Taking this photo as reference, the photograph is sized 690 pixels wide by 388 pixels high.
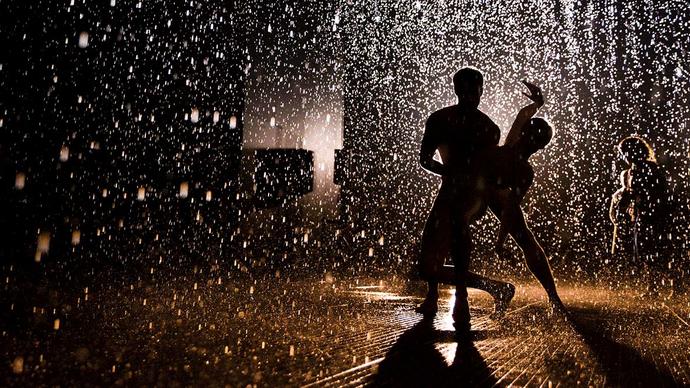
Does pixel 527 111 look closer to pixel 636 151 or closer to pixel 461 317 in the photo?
pixel 461 317

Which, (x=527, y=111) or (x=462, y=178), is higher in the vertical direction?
Result: (x=527, y=111)

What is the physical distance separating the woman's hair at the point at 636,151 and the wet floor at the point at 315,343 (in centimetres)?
186

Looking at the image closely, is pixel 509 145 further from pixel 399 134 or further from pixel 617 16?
pixel 399 134

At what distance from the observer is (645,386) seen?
5.75 feet

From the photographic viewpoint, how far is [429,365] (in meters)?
1.97

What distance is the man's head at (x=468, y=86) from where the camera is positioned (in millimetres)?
3467

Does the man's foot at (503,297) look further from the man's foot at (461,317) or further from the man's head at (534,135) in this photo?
the man's head at (534,135)

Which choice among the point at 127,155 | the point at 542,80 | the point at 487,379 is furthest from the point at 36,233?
the point at 542,80

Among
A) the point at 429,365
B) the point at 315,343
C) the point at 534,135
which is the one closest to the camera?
the point at 429,365

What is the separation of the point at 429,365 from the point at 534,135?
2154 mm

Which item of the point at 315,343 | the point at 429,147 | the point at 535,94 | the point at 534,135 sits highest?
the point at 535,94

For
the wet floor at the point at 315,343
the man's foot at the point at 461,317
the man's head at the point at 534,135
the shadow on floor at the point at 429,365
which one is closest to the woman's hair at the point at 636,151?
the wet floor at the point at 315,343

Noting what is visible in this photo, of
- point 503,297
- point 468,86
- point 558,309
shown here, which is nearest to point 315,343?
point 503,297

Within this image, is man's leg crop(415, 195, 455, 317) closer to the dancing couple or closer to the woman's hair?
the dancing couple
